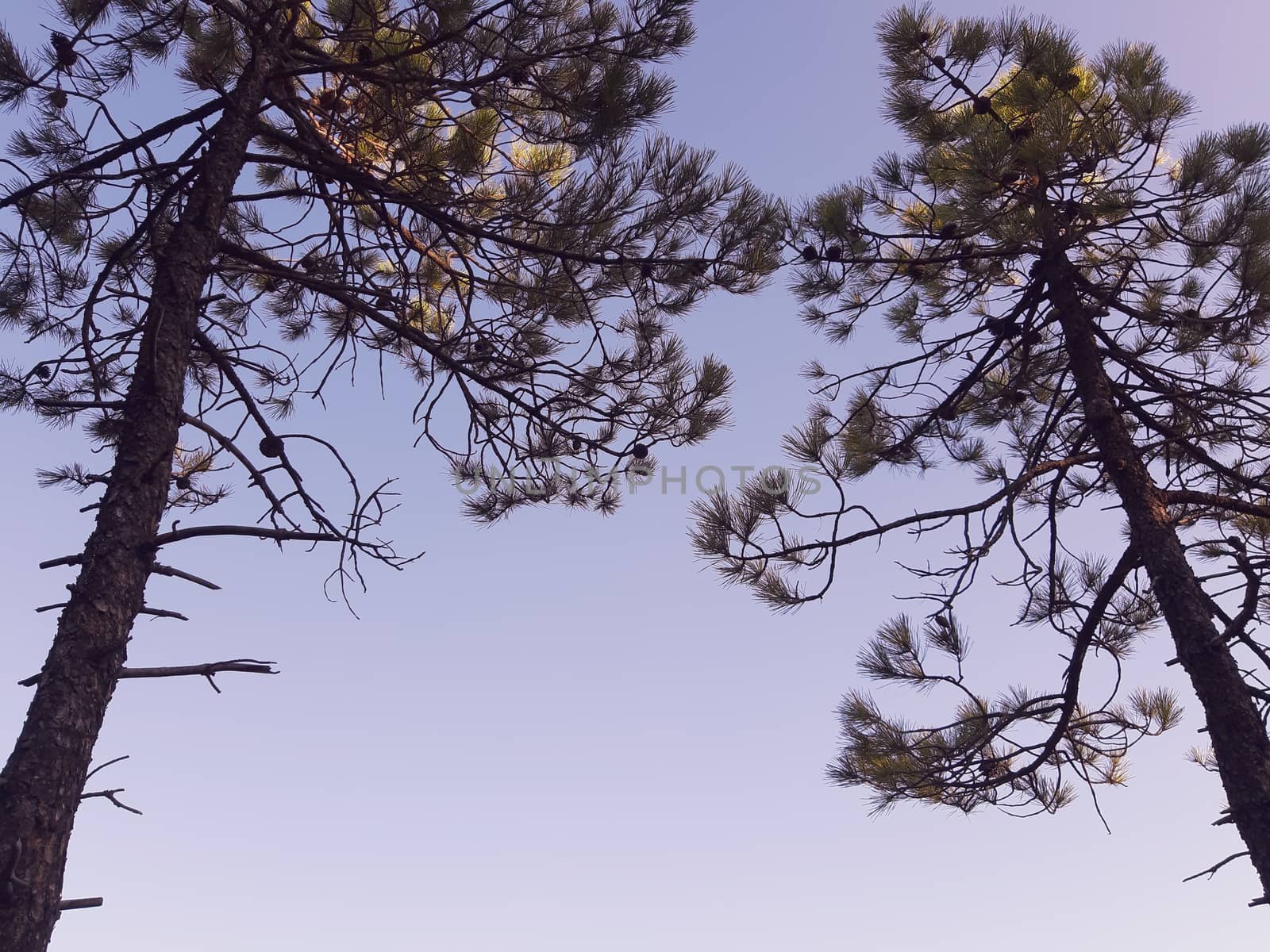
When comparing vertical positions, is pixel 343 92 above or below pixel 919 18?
below

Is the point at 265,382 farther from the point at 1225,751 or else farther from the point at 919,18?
the point at 1225,751

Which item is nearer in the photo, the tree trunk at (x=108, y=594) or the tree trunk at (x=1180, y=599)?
the tree trunk at (x=108, y=594)

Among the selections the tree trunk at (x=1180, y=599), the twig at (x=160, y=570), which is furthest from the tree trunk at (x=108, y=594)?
the tree trunk at (x=1180, y=599)

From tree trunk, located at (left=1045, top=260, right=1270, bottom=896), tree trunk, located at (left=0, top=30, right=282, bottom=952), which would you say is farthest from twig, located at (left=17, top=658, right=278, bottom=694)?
tree trunk, located at (left=1045, top=260, right=1270, bottom=896)

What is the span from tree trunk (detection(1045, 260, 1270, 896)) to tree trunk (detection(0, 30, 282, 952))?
376 centimetres

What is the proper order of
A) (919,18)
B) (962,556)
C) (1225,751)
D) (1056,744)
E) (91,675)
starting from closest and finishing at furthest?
(91,675) → (1225,751) → (962,556) → (1056,744) → (919,18)

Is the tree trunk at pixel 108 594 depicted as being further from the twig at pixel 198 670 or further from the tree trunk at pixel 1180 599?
the tree trunk at pixel 1180 599

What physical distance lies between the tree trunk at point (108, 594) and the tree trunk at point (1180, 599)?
12.3 ft

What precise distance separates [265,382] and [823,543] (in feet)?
10.1

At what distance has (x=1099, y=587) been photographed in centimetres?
441

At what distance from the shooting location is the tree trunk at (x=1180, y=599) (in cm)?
340

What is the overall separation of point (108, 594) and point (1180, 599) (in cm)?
389

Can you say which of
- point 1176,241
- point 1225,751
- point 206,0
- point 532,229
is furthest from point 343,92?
point 1225,751

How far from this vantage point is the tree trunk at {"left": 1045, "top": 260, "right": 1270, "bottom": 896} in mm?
3404
